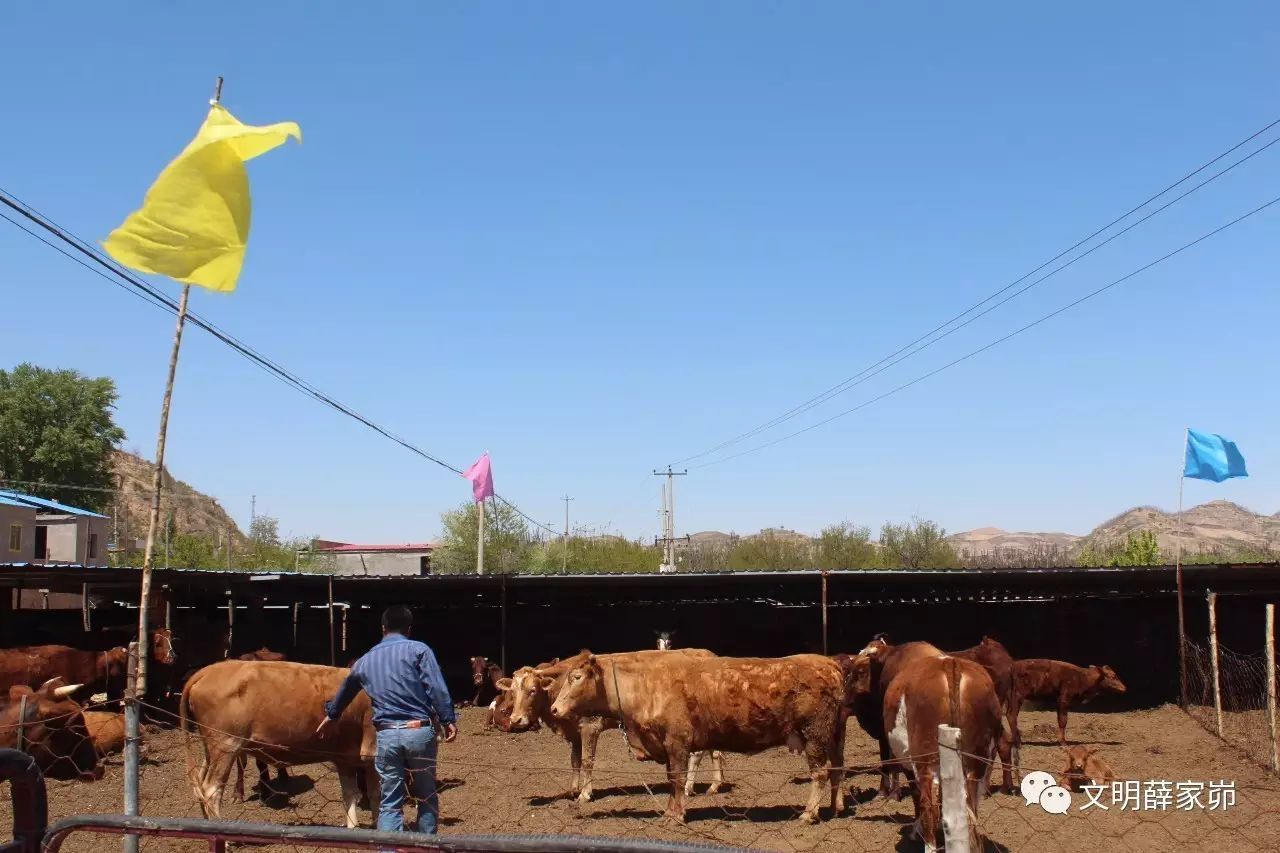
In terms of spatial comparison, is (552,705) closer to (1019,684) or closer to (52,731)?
(52,731)

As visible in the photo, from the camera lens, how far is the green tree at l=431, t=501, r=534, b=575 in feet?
161

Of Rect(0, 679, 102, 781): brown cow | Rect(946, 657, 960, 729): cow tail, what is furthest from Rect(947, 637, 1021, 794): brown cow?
Rect(0, 679, 102, 781): brown cow

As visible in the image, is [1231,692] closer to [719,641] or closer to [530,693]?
[719,641]

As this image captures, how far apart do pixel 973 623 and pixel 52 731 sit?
16.4 m

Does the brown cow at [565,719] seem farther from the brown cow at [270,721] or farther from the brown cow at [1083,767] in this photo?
the brown cow at [1083,767]

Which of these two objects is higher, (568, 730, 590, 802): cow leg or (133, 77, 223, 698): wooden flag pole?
(133, 77, 223, 698): wooden flag pole

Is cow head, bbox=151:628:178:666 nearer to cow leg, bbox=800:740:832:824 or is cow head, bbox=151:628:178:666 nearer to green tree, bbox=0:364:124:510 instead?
cow leg, bbox=800:740:832:824

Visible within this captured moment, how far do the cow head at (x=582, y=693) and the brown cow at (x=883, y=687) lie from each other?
9.63 ft

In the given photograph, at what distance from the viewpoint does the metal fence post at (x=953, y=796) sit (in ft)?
15.5

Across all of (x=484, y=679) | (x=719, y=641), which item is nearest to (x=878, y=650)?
(x=484, y=679)

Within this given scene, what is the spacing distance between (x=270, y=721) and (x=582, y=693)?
3.18 metres

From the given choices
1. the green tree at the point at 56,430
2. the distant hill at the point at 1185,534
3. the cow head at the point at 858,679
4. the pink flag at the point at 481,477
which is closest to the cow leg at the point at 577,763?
the cow head at the point at 858,679

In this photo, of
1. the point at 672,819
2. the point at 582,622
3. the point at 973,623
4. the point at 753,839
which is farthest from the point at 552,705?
the point at 973,623

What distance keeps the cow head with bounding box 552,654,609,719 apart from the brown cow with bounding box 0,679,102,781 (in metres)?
4.45
